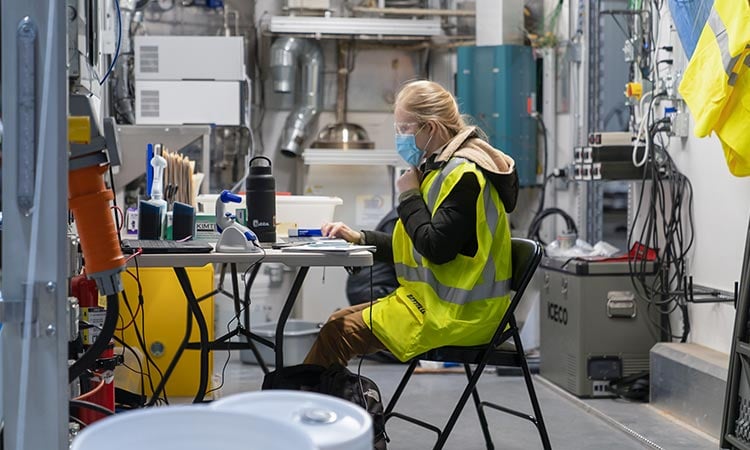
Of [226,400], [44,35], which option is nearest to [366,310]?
[44,35]

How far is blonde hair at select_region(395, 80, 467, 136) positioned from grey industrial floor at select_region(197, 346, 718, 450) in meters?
1.21

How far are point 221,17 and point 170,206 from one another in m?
3.28

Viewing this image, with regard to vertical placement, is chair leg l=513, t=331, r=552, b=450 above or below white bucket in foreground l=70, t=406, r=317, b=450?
below

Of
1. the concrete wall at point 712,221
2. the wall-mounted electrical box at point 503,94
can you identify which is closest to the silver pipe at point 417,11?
the wall-mounted electrical box at point 503,94

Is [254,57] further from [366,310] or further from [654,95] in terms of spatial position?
[366,310]

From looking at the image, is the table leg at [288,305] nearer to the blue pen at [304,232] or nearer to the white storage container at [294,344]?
the blue pen at [304,232]

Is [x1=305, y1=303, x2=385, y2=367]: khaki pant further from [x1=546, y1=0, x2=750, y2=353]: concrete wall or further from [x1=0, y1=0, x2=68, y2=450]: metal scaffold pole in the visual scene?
[x1=546, y1=0, x2=750, y2=353]: concrete wall

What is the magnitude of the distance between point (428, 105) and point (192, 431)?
223cm

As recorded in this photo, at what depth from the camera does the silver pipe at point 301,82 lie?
6.19m

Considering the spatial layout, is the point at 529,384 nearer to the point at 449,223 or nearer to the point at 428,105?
the point at 449,223

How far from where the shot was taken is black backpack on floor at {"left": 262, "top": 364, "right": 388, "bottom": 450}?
2715mm

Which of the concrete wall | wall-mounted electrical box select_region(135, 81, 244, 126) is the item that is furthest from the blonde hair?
wall-mounted electrical box select_region(135, 81, 244, 126)

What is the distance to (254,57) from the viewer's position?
21.1 ft

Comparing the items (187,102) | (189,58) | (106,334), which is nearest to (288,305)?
(106,334)
